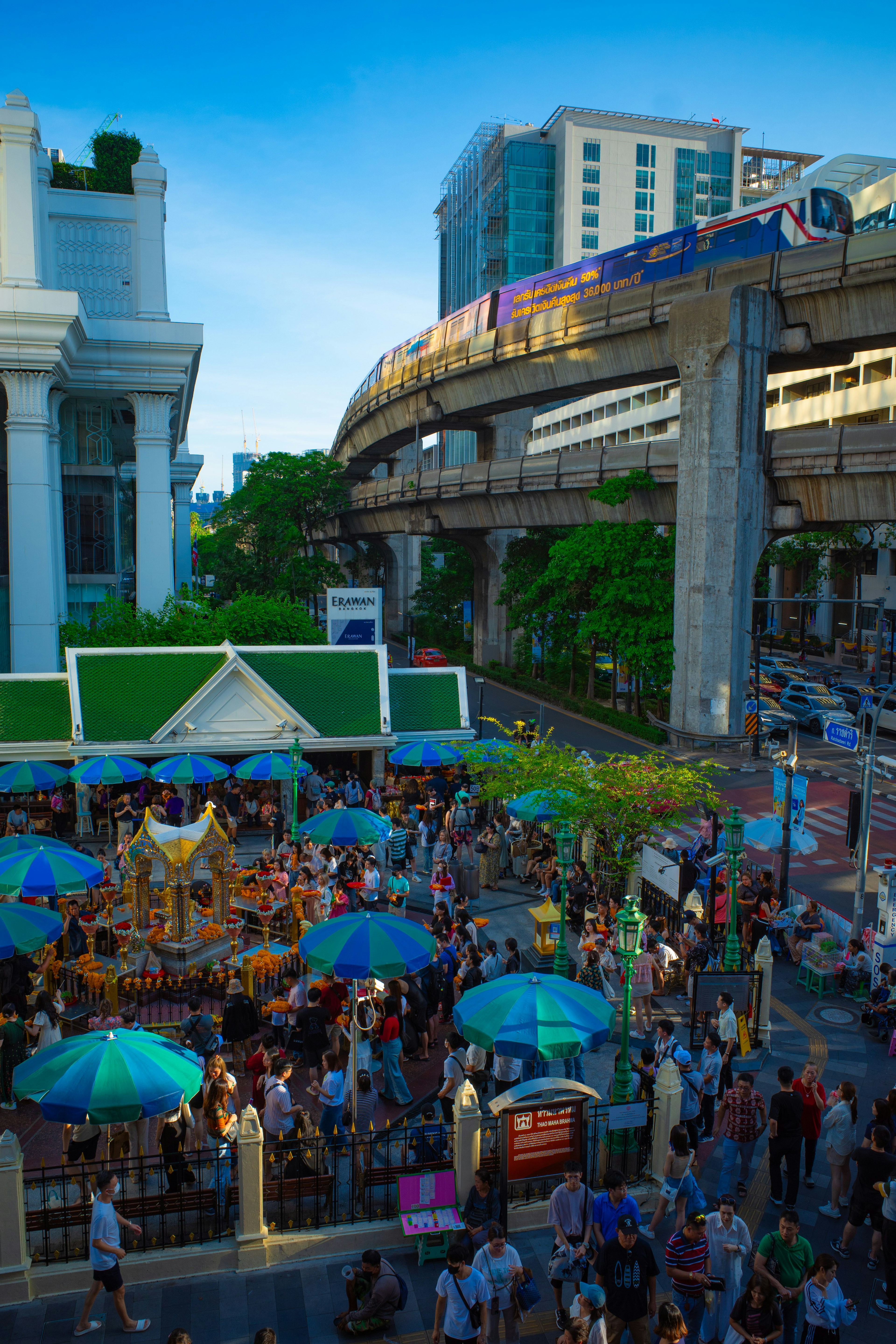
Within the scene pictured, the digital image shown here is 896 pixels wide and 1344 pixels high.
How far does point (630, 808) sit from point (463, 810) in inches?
251

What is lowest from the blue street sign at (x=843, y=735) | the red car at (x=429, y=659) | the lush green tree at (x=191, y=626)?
the red car at (x=429, y=659)

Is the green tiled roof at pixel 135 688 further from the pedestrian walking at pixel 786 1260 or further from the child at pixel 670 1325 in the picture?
the child at pixel 670 1325

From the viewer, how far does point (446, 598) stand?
70375mm

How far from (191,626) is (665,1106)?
27182 mm

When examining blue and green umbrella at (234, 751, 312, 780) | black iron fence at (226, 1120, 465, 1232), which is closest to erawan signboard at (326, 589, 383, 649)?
blue and green umbrella at (234, 751, 312, 780)

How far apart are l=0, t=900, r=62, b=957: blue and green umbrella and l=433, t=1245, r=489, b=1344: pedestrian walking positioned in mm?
7746

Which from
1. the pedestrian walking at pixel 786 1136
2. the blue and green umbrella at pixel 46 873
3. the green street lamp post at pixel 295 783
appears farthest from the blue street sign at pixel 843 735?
the blue and green umbrella at pixel 46 873

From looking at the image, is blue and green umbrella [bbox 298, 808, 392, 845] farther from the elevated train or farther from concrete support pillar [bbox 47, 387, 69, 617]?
the elevated train

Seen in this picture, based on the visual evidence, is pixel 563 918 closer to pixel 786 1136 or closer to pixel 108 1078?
pixel 786 1136

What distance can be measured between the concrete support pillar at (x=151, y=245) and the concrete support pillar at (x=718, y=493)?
855 inches

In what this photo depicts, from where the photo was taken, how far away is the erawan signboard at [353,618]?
99.8 ft

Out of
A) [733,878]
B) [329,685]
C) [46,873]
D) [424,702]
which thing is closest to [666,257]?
[424,702]

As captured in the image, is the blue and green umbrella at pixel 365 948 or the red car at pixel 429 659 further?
the red car at pixel 429 659

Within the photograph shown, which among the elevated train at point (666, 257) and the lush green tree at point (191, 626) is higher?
the elevated train at point (666, 257)
